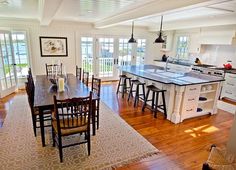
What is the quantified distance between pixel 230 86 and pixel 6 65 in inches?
268

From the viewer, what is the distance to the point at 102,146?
2756mm

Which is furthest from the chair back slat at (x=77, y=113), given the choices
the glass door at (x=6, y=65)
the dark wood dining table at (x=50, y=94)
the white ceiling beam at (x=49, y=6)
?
the glass door at (x=6, y=65)

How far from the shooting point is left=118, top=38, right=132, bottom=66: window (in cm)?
738

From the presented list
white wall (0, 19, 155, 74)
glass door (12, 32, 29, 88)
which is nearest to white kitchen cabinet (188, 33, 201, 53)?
white wall (0, 19, 155, 74)

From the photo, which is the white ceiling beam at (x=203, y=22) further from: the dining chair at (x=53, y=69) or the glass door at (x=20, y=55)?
the glass door at (x=20, y=55)

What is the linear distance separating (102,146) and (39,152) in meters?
0.95

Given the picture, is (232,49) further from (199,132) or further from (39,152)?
(39,152)

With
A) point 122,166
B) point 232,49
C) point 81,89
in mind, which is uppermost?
point 232,49

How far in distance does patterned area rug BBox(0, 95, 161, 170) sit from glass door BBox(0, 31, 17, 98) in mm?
2094

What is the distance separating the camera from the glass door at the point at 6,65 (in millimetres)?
4914

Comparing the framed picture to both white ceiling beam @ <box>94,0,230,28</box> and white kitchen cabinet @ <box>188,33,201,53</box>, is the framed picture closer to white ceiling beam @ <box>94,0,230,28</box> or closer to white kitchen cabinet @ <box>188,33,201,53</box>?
white ceiling beam @ <box>94,0,230,28</box>

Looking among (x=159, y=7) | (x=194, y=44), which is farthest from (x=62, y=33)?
(x=194, y=44)

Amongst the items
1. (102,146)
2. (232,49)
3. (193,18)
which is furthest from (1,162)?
(232,49)

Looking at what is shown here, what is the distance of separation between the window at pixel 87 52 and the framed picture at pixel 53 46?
2.30 feet
